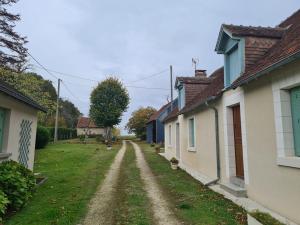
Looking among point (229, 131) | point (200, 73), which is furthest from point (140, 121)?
point (229, 131)

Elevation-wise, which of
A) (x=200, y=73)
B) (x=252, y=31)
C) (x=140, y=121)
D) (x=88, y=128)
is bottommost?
(x=88, y=128)

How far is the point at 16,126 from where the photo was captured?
912 centimetres

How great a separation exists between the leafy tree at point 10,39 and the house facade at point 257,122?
51.9 feet

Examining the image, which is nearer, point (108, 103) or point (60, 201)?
point (60, 201)

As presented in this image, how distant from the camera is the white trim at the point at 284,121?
527 cm

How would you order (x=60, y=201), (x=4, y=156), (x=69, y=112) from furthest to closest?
1. (x=69, y=112)
2. (x=4, y=156)
3. (x=60, y=201)

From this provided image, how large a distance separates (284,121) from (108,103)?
32.9 meters

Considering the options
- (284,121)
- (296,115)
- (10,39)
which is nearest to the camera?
(296,115)

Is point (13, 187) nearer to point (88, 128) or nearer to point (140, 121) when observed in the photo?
point (140, 121)

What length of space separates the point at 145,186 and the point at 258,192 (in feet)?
13.8

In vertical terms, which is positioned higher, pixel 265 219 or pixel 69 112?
pixel 69 112

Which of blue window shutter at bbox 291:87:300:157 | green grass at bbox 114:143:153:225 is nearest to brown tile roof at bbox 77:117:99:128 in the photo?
green grass at bbox 114:143:153:225

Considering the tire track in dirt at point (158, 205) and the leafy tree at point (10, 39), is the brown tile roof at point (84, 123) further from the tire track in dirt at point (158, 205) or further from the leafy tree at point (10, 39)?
the tire track in dirt at point (158, 205)

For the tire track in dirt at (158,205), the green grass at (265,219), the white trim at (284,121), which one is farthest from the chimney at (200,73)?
the green grass at (265,219)
